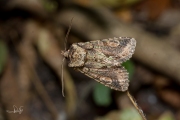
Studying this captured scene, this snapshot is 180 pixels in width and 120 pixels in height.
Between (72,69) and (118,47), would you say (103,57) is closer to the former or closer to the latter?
(118,47)

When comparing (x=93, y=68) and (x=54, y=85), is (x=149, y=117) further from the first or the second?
(x=93, y=68)

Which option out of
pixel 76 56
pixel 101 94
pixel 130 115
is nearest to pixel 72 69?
pixel 101 94

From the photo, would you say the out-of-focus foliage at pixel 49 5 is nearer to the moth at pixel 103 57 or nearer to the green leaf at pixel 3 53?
the green leaf at pixel 3 53

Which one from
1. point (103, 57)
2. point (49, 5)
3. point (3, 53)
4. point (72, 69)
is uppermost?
point (103, 57)

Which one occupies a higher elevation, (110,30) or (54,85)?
(110,30)

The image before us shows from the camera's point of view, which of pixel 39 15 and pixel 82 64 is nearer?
pixel 82 64

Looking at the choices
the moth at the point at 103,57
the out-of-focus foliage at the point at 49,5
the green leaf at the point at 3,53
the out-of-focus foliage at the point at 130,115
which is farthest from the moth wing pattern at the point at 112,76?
the out-of-focus foliage at the point at 49,5

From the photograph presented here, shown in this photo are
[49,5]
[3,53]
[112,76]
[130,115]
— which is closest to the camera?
[112,76]

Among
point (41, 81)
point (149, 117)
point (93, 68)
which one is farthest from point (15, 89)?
point (93, 68)
